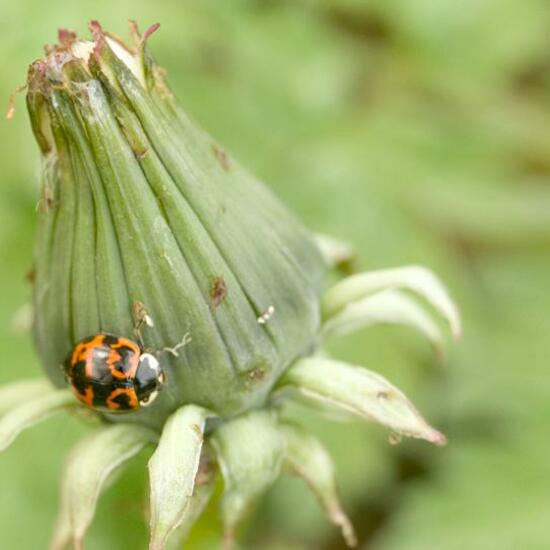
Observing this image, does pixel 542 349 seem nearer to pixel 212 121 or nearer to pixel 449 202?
pixel 449 202

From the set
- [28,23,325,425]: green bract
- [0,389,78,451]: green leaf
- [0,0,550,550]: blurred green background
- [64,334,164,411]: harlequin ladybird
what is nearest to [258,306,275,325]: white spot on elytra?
[28,23,325,425]: green bract

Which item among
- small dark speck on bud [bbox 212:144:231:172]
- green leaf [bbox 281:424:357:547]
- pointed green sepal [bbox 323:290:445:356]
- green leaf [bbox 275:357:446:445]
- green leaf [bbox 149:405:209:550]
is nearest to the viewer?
green leaf [bbox 149:405:209:550]

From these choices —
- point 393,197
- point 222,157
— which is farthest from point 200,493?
point 393,197

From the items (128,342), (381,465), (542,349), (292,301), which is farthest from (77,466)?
(542,349)

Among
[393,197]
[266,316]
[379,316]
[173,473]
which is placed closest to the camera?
[173,473]

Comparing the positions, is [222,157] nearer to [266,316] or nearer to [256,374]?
[266,316]

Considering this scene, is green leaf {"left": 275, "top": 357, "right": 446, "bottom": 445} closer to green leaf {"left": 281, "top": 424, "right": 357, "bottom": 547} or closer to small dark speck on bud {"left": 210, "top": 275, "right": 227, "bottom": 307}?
green leaf {"left": 281, "top": 424, "right": 357, "bottom": 547}

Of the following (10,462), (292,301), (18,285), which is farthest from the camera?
(18,285)
